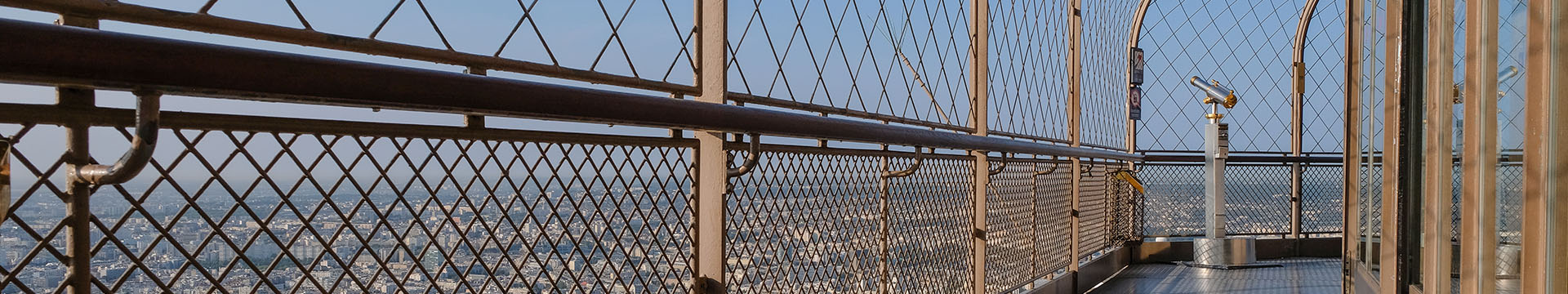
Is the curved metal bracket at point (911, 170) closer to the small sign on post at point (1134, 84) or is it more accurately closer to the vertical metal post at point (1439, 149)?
the vertical metal post at point (1439, 149)

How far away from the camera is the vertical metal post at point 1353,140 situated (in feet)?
12.5

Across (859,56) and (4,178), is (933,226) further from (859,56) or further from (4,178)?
(4,178)

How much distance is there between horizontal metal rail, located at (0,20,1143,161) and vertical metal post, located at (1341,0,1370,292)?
8.91 feet

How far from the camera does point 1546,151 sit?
1469 millimetres

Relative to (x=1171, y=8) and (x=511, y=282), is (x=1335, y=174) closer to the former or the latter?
(x=1171, y=8)

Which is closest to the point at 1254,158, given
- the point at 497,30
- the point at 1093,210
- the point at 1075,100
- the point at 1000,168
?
the point at 1093,210

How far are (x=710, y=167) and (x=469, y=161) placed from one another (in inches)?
25.7

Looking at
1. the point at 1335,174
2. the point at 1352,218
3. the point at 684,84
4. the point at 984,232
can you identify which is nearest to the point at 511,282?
the point at 684,84

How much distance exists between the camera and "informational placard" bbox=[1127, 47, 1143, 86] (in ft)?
29.2

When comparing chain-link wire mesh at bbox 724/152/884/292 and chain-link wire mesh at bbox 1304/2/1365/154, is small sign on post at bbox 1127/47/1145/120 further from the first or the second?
chain-link wire mesh at bbox 724/152/884/292

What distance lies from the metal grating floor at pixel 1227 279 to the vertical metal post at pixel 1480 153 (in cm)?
462

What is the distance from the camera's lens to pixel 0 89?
3.64 feet

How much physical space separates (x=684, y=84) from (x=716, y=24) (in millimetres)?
139

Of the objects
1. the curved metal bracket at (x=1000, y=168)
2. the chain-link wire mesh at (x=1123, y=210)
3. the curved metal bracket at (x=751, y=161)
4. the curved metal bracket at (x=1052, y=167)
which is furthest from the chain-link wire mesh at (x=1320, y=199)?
the curved metal bracket at (x=751, y=161)
